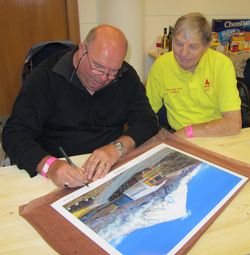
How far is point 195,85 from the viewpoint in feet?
5.15

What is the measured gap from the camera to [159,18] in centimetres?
305

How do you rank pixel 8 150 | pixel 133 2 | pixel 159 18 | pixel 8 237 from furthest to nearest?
pixel 159 18
pixel 133 2
pixel 8 150
pixel 8 237

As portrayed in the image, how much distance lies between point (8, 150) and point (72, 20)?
6.88 feet

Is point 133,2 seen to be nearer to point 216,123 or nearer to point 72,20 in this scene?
point 72,20

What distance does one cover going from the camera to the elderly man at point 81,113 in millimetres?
1015

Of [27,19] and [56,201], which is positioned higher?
[27,19]

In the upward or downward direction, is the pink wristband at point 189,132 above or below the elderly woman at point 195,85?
below

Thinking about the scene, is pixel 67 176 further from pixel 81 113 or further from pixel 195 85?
pixel 195 85

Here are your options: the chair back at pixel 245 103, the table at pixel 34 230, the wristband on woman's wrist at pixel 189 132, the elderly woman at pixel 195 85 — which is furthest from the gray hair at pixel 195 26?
the table at pixel 34 230

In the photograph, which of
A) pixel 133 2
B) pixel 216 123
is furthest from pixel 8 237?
pixel 133 2

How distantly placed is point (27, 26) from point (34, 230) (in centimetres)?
256

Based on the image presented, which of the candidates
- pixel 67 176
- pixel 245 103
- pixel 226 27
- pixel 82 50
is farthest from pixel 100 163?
pixel 226 27

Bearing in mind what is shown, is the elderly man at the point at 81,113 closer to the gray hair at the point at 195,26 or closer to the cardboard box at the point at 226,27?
the gray hair at the point at 195,26

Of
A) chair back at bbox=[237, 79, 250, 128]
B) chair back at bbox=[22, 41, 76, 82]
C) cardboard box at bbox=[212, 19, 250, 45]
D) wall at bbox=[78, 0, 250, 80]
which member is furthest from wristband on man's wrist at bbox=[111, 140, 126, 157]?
cardboard box at bbox=[212, 19, 250, 45]
